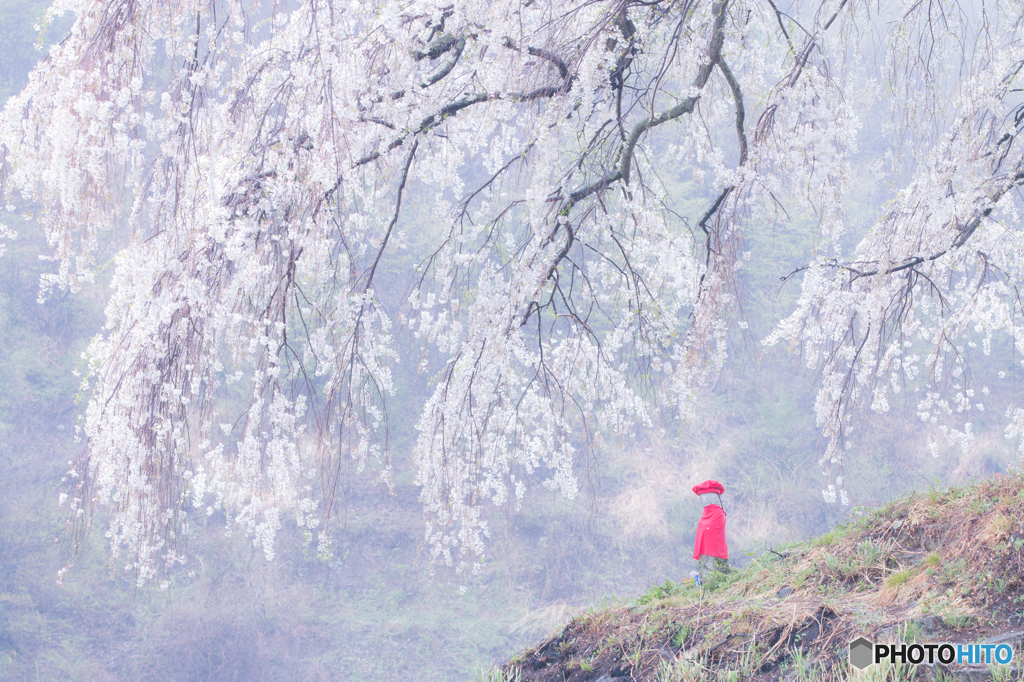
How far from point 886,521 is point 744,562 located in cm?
1251

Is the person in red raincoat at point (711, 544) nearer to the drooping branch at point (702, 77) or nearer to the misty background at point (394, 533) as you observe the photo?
the drooping branch at point (702, 77)

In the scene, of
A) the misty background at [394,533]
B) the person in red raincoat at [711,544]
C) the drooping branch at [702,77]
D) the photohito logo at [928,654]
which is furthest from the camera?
the misty background at [394,533]

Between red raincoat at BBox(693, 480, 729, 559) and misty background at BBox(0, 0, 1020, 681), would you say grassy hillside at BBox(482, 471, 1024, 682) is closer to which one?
red raincoat at BBox(693, 480, 729, 559)

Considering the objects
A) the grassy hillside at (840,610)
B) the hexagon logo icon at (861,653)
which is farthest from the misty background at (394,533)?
the hexagon logo icon at (861,653)

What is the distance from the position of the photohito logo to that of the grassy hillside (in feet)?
0.12

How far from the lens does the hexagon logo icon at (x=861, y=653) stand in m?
2.48

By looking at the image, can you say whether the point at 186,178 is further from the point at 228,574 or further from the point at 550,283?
the point at 228,574

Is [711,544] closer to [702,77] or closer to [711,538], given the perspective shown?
[711,538]

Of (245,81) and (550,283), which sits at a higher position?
(245,81)

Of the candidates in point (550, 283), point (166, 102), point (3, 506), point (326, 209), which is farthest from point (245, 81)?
point (3, 506)

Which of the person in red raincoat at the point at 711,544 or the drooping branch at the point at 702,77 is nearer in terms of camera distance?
the drooping branch at the point at 702,77

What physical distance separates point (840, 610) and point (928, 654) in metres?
0.47

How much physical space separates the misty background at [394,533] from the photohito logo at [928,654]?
23.7 feet

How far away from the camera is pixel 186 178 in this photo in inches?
91.3
